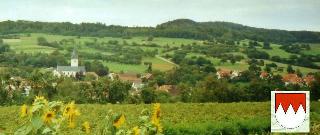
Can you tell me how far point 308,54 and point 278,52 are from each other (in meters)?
4.95

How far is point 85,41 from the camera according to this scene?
108 m

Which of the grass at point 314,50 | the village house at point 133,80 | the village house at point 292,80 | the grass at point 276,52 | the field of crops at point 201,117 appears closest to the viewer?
the field of crops at point 201,117

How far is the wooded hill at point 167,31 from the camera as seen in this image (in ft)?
370

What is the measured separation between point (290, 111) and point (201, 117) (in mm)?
16201

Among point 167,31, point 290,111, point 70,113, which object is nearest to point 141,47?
point 167,31

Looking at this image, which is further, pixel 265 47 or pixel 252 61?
pixel 265 47

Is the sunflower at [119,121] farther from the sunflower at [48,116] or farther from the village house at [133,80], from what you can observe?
the village house at [133,80]

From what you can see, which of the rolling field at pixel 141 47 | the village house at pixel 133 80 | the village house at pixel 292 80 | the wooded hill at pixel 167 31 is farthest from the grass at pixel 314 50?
the village house at pixel 133 80

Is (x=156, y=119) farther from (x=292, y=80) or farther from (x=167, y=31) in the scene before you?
(x=167, y=31)

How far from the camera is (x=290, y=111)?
4.05 meters

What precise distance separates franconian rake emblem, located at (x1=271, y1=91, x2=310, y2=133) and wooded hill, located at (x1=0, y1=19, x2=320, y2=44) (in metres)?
106

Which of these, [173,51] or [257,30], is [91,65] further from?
[257,30]

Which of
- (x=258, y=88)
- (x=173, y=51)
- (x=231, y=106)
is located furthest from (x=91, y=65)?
(x=231, y=106)

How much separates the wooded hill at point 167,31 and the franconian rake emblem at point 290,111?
10571cm
